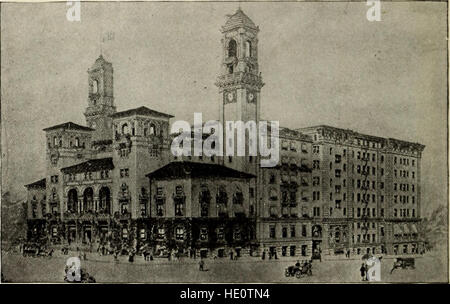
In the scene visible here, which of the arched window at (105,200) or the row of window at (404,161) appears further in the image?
the arched window at (105,200)

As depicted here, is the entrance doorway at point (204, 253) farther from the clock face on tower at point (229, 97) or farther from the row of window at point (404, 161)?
the row of window at point (404, 161)

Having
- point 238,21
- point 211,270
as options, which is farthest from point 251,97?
point 211,270

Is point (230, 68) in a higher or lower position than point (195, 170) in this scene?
higher

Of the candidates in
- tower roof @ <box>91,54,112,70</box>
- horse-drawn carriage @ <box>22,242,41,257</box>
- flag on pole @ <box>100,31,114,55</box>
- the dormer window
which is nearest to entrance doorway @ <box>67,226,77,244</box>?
horse-drawn carriage @ <box>22,242,41,257</box>

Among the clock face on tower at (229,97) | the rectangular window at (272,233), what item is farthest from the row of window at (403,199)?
the clock face on tower at (229,97)

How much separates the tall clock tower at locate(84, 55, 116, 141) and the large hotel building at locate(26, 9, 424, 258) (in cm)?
2

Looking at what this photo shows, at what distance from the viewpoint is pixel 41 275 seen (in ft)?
34.2

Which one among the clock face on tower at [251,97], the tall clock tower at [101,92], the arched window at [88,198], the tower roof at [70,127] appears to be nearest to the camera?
the tall clock tower at [101,92]

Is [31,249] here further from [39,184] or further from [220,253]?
[220,253]

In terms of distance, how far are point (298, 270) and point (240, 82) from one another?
2.78 m

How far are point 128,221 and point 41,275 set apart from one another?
147 centimetres

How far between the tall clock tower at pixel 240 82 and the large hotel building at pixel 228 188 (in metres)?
0.01

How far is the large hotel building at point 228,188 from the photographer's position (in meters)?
10.3

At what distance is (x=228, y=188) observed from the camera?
10297mm
